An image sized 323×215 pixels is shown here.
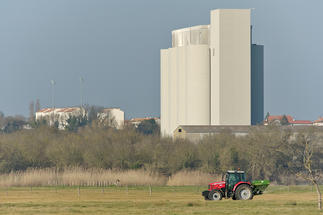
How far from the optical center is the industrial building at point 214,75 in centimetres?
12744

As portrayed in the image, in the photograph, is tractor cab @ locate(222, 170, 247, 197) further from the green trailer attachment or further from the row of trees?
the row of trees

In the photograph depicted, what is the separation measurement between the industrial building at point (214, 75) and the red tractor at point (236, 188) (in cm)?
7806

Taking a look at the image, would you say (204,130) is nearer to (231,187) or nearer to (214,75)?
(214,75)

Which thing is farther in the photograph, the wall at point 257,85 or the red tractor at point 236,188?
the wall at point 257,85

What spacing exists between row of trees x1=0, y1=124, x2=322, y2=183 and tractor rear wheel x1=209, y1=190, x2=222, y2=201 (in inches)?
1356

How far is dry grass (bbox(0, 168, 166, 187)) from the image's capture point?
70.6 metres

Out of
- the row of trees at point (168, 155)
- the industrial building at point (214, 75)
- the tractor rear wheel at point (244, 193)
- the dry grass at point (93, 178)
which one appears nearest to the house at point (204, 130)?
the industrial building at point (214, 75)

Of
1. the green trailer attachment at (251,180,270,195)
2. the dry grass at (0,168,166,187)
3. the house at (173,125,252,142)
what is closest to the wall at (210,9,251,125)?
the house at (173,125,252,142)

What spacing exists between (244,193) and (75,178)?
96.1 feet

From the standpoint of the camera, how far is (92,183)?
70.4 metres

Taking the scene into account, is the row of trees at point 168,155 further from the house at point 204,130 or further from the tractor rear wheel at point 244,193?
the tractor rear wheel at point 244,193

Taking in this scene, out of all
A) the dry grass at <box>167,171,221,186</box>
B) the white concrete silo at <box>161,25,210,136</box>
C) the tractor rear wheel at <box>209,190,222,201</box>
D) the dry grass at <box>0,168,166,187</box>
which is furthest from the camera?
the white concrete silo at <box>161,25,210,136</box>

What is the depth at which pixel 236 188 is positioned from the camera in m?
45.2

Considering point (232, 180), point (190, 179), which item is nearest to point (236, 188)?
point (232, 180)
